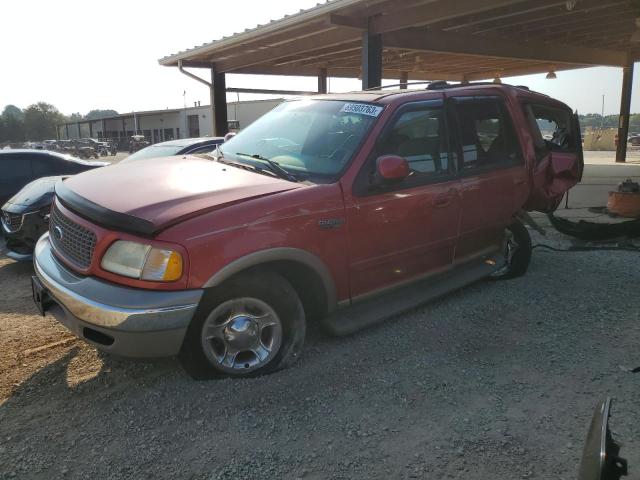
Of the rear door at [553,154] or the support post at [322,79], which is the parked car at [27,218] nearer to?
the rear door at [553,154]

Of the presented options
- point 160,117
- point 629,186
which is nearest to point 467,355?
point 629,186

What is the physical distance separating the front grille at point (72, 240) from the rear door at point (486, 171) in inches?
110

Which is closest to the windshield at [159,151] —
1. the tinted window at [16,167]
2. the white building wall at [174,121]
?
the tinted window at [16,167]

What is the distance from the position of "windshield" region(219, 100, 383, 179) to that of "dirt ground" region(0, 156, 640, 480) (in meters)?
1.31

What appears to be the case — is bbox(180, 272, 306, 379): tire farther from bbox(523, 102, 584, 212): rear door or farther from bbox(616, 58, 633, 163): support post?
bbox(616, 58, 633, 163): support post

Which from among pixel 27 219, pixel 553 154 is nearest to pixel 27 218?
pixel 27 219

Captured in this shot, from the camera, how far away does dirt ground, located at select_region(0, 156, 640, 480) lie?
2477mm

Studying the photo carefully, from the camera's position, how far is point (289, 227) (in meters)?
3.11

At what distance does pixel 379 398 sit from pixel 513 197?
2610 mm

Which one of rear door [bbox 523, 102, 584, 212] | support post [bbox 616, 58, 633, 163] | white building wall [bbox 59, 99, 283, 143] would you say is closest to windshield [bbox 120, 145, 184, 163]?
rear door [bbox 523, 102, 584, 212]

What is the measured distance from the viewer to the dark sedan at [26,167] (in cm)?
766

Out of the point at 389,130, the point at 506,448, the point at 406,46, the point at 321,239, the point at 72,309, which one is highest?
the point at 406,46

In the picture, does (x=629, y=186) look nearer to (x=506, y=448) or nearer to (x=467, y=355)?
(x=467, y=355)

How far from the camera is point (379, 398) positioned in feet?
9.89
